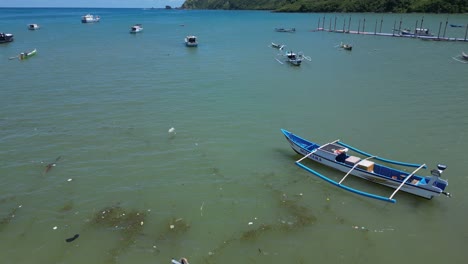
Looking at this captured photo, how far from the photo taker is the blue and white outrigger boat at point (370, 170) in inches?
727

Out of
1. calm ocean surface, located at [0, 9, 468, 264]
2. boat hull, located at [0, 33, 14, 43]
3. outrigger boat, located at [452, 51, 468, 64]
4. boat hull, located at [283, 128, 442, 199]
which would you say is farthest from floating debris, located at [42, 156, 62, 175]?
boat hull, located at [0, 33, 14, 43]

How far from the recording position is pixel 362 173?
2089 cm

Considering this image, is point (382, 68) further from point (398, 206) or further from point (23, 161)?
point (23, 161)

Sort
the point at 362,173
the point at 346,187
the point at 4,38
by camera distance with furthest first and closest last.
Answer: the point at 4,38, the point at 362,173, the point at 346,187

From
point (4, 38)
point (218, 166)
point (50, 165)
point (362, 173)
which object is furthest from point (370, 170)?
point (4, 38)

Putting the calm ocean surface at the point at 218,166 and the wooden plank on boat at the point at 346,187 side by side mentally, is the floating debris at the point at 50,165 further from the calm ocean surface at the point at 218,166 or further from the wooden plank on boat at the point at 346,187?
the wooden plank on boat at the point at 346,187

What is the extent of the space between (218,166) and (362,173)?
9.32 metres

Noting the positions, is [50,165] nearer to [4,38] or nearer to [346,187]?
[346,187]

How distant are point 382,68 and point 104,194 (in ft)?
152

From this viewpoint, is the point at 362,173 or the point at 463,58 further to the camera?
the point at 463,58

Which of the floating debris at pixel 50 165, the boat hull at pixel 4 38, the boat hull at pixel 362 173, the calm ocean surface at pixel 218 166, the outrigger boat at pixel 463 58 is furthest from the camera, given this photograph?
the boat hull at pixel 4 38

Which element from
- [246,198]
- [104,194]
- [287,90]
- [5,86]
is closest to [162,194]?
[104,194]

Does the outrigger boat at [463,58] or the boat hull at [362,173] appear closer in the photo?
the boat hull at [362,173]

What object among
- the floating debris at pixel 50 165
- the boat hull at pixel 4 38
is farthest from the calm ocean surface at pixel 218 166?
the boat hull at pixel 4 38
